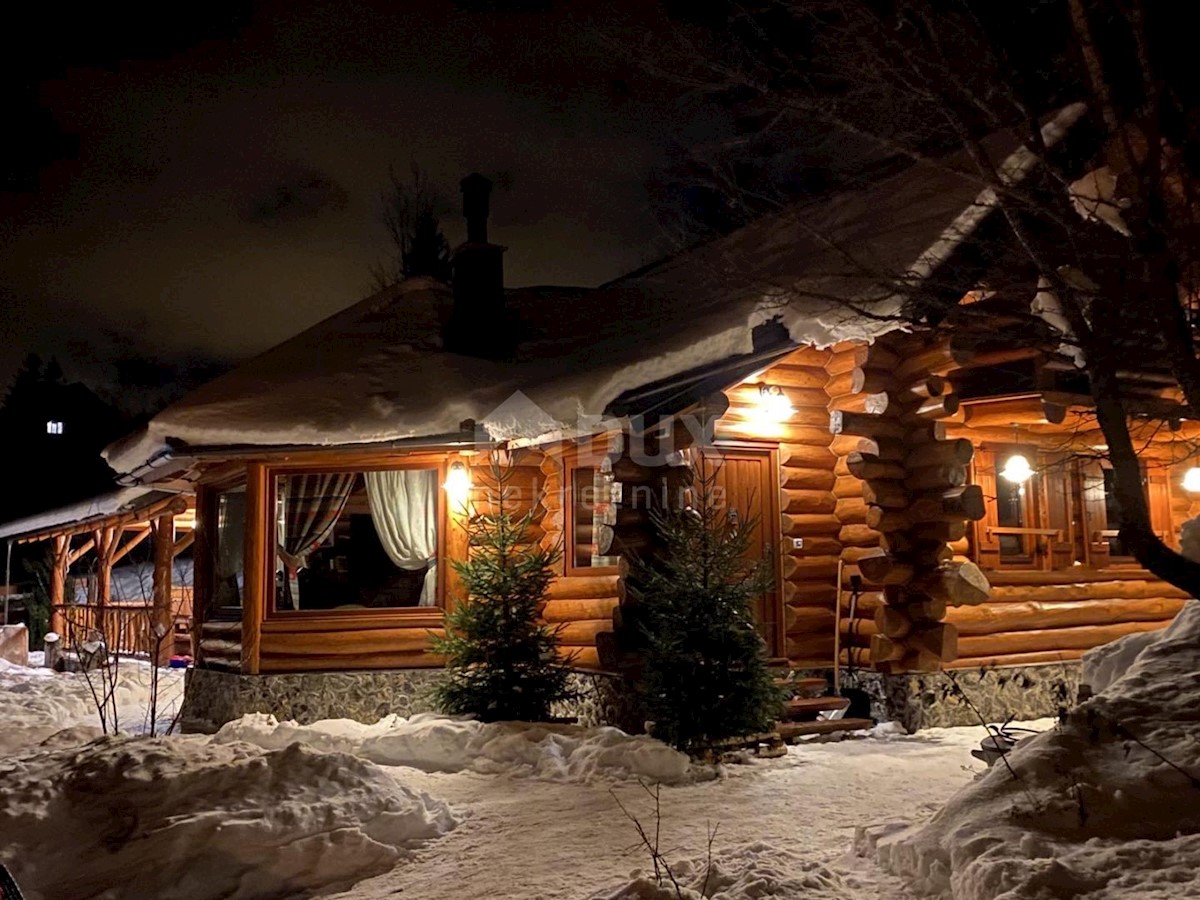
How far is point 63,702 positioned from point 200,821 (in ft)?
28.0

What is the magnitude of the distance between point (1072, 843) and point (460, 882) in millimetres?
3054

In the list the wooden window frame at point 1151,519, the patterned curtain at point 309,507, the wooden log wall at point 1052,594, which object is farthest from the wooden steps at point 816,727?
the patterned curtain at point 309,507

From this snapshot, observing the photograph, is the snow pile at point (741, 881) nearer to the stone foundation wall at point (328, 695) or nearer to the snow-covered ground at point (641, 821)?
the snow-covered ground at point (641, 821)

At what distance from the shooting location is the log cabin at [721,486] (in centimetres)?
929

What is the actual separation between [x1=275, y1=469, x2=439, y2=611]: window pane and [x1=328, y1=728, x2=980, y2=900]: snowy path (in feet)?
10.7

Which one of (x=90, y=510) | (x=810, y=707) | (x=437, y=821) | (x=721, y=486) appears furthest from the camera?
(x=90, y=510)

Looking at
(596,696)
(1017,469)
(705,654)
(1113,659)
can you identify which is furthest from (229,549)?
(1113,659)

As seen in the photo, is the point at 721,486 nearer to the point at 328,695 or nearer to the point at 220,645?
the point at 328,695

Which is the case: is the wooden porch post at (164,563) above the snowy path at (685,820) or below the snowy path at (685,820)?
above

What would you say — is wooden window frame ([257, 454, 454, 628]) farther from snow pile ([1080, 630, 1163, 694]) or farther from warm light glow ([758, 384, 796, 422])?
snow pile ([1080, 630, 1163, 694])

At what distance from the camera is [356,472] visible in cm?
1116

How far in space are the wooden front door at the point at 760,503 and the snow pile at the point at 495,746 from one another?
2.54 meters

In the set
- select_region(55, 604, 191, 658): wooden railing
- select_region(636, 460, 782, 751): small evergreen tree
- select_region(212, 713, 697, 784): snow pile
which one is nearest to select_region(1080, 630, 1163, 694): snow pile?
select_region(636, 460, 782, 751): small evergreen tree

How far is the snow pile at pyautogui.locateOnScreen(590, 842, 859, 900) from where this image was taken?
14.4ft
